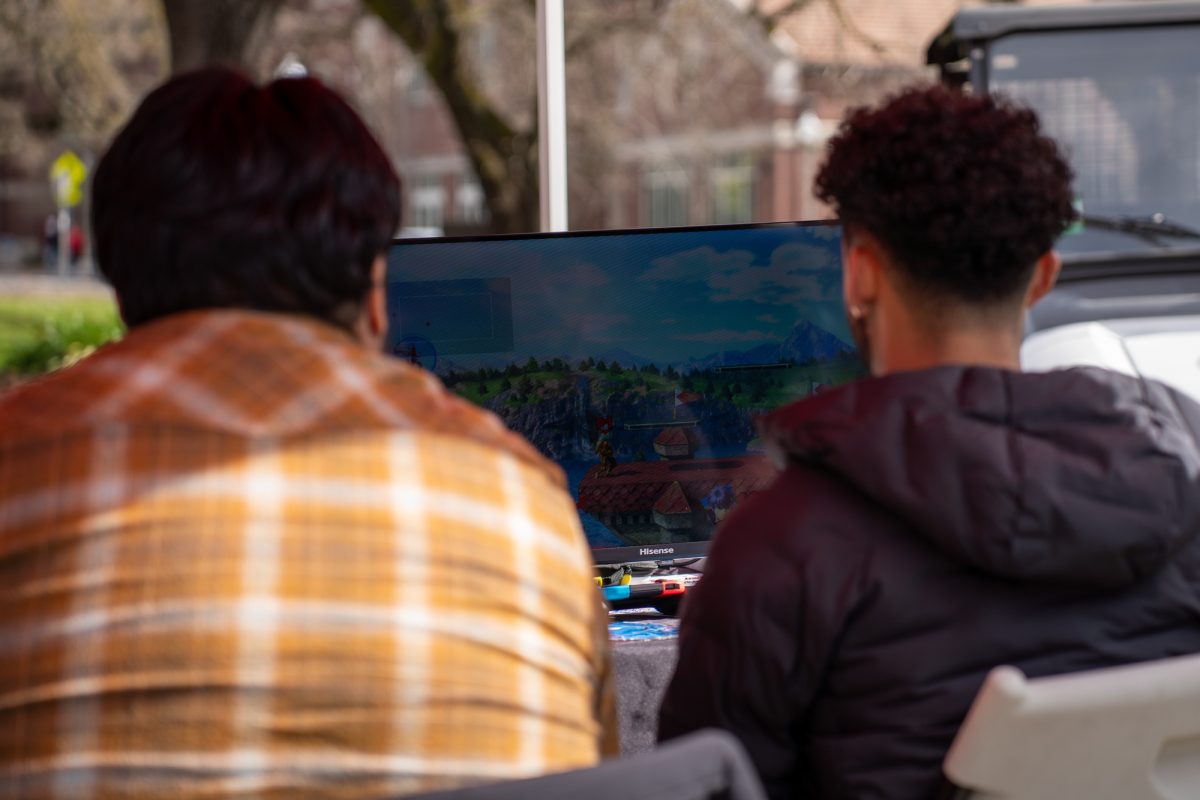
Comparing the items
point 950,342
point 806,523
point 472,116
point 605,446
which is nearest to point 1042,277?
point 950,342

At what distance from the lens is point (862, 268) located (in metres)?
A: 1.78

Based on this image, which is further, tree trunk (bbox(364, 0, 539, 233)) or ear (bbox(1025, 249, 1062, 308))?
tree trunk (bbox(364, 0, 539, 233))

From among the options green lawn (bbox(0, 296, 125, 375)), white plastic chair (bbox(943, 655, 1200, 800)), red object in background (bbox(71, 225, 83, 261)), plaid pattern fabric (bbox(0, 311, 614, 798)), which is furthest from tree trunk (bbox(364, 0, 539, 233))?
red object in background (bbox(71, 225, 83, 261))

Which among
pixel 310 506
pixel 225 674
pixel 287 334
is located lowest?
pixel 225 674

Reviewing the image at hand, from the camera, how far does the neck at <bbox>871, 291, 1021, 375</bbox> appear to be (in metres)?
1.69

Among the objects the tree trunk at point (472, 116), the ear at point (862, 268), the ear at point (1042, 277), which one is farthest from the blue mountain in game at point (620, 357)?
the tree trunk at point (472, 116)

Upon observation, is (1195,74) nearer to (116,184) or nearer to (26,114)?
(116,184)

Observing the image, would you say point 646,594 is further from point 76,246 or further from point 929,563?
point 76,246

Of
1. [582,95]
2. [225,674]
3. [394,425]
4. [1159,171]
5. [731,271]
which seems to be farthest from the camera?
[582,95]

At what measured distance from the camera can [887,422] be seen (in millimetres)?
1542

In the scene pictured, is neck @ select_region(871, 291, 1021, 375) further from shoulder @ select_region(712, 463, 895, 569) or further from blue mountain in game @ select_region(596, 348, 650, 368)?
blue mountain in game @ select_region(596, 348, 650, 368)

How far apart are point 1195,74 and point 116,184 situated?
4.71m

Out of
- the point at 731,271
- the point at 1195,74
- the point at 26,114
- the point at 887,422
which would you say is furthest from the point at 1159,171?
the point at 26,114

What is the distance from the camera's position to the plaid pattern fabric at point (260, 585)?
127 cm
